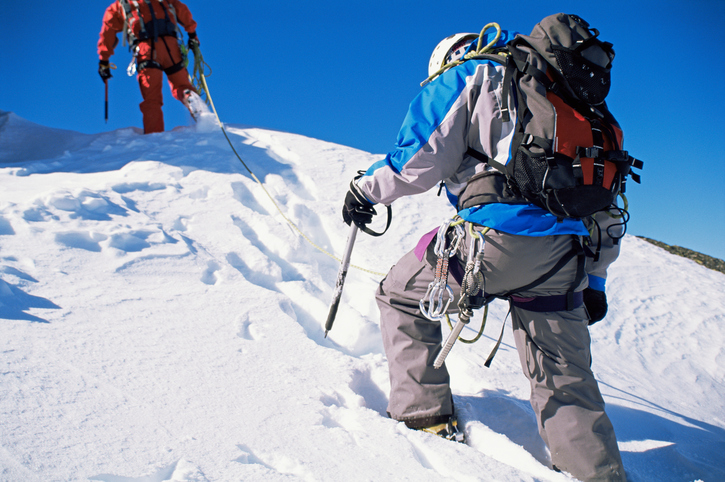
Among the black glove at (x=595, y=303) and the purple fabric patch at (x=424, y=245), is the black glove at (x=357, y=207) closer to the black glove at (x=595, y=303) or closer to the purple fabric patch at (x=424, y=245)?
the purple fabric patch at (x=424, y=245)

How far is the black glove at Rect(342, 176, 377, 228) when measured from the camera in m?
2.00

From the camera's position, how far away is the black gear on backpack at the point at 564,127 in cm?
145

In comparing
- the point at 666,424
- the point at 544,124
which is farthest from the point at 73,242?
the point at 666,424

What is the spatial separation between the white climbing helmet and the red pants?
209 inches

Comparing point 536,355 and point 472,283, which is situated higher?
point 472,283

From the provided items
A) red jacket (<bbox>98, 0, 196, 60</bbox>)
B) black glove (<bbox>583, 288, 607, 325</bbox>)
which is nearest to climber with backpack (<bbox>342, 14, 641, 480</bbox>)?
black glove (<bbox>583, 288, 607, 325</bbox>)

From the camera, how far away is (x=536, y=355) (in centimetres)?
176

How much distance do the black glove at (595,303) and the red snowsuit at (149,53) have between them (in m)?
6.05

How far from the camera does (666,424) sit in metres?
2.41

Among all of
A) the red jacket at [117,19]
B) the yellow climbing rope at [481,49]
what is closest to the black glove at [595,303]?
the yellow climbing rope at [481,49]

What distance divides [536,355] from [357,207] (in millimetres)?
1016

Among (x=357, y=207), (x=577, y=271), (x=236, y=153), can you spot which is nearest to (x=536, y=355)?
(x=577, y=271)

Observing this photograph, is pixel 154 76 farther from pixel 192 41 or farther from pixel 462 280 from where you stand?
pixel 462 280

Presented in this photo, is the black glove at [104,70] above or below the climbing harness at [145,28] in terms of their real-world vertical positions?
below
